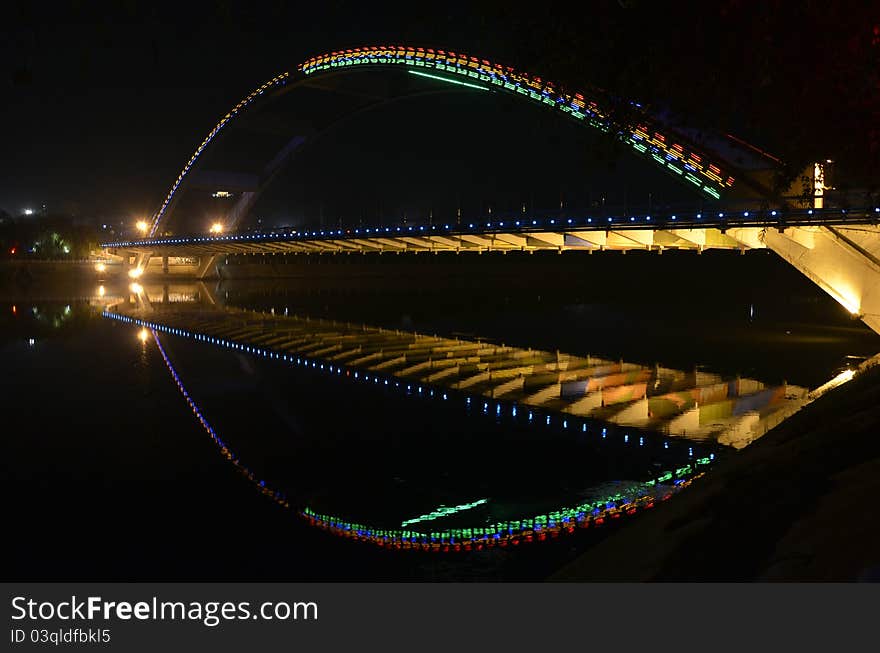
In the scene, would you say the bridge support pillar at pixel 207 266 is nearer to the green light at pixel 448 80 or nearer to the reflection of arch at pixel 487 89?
the reflection of arch at pixel 487 89

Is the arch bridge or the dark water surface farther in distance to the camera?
the arch bridge

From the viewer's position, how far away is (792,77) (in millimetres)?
10383

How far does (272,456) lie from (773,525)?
413 inches

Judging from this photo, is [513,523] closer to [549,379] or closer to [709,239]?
[549,379]

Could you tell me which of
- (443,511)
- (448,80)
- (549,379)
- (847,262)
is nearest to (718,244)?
(847,262)

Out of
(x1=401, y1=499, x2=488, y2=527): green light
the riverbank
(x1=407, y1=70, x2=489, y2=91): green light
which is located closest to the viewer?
the riverbank

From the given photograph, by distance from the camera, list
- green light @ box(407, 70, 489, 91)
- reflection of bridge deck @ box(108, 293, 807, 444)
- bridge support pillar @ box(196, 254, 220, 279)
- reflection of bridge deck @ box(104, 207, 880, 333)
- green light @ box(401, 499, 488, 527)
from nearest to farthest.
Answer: green light @ box(401, 499, 488, 527) < reflection of bridge deck @ box(108, 293, 807, 444) < reflection of bridge deck @ box(104, 207, 880, 333) < green light @ box(407, 70, 489, 91) < bridge support pillar @ box(196, 254, 220, 279)

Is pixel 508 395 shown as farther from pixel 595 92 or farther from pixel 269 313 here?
pixel 269 313

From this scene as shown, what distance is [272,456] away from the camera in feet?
51.5

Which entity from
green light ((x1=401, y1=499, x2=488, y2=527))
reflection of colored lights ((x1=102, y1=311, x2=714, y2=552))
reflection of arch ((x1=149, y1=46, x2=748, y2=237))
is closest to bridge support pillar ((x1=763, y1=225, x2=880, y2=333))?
reflection of arch ((x1=149, y1=46, x2=748, y2=237))

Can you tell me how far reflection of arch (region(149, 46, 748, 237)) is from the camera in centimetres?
1245

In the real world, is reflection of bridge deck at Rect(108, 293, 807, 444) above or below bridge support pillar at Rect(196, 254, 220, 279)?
below

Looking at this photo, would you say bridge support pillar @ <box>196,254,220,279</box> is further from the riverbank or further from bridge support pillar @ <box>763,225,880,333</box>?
the riverbank

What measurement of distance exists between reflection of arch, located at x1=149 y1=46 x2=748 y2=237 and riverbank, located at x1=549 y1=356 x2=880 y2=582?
196 inches
